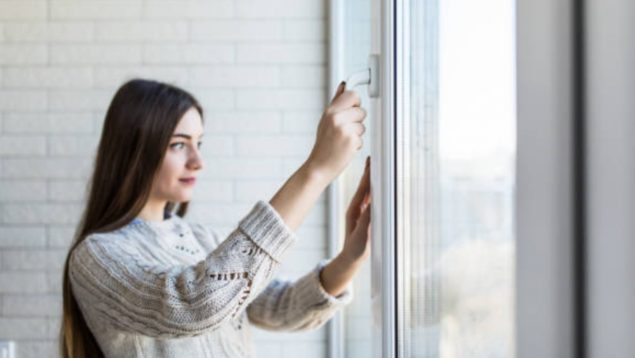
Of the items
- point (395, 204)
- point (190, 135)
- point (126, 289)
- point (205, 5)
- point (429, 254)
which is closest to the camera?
point (429, 254)

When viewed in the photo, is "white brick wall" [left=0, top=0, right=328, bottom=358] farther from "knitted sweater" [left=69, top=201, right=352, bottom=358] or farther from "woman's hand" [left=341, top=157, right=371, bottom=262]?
"woman's hand" [left=341, top=157, right=371, bottom=262]

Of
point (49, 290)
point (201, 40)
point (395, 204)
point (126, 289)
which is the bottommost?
point (49, 290)

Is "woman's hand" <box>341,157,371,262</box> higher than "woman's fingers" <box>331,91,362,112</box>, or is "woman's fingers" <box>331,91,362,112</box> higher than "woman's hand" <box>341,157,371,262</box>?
"woman's fingers" <box>331,91,362,112</box>

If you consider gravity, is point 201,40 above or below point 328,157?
above

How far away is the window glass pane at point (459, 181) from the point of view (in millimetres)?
657

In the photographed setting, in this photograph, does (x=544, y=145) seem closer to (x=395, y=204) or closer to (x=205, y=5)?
(x=395, y=204)

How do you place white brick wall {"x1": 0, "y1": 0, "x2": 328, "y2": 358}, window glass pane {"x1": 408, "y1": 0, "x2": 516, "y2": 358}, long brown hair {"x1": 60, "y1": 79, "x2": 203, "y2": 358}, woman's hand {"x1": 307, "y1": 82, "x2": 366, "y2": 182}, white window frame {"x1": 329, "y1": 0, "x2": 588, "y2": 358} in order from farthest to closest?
white brick wall {"x1": 0, "y1": 0, "x2": 328, "y2": 358} < long brown hair {"x1": 60, "y1": 79, "x2": 203, "y2": 358} < woman's hand {"x1": 307, "y1": 82, "x2": 366, "y2": 182} < window glass pane {"x1": 408, "y1": 0, "x2": 516, "y2": 358} < white window frame {"x1": 329, "y1": 0, "x2": 588, "y2": 358}

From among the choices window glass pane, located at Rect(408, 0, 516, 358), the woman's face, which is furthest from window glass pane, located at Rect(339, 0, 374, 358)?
window glass pane, located at Rect(408, 0, 516, 358)

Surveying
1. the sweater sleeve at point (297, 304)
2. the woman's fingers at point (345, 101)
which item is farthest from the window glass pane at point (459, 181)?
the sweater sleeve at point (297, 304)

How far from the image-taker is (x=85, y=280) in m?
1.50

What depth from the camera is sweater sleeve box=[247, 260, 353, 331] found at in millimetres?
1650

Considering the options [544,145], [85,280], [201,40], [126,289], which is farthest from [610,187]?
[201,40]

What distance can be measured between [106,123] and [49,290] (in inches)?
44.7

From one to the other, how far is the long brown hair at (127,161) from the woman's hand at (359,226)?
362mm
